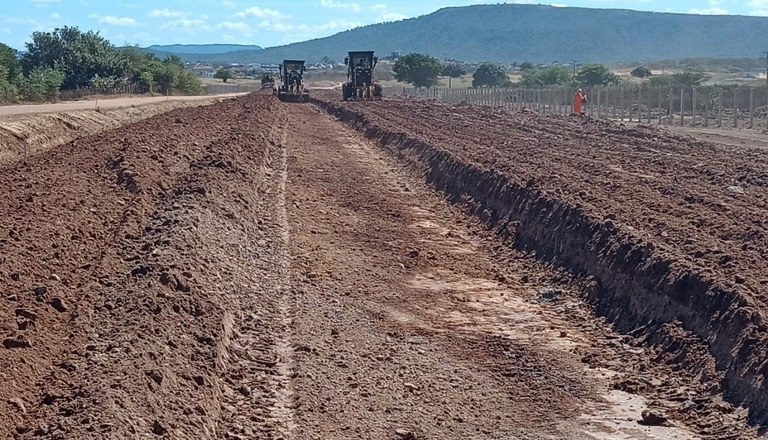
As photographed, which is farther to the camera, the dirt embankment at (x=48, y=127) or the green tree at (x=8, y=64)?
the green tree at (x=8, y=64)

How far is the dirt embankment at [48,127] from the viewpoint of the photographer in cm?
2873

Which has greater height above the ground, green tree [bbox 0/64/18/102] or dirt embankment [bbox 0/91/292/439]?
green tree [bbox 0/64/18/102]

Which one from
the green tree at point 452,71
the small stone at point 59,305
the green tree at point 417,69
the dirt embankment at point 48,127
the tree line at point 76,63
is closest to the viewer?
the small stone at point 59,305

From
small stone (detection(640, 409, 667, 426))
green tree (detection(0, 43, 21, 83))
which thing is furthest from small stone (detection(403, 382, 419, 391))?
green tree (detection(0, 43, 21, 83))

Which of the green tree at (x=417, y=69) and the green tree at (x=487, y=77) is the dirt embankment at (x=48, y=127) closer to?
the green tree at (x=417, y=69)

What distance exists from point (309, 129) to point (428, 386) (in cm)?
3368

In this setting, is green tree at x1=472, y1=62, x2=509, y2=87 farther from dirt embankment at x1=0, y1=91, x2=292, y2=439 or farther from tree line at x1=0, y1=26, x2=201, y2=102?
dirt embankment at x1=0, y1=91, x2=292, y2=439

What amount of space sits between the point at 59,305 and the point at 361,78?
5731 cm

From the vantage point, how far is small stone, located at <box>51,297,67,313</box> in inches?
372

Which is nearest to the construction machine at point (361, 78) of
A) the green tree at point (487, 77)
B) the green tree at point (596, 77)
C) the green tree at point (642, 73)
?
the green tree at point (596, 77)

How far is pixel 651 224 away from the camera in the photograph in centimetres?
1423

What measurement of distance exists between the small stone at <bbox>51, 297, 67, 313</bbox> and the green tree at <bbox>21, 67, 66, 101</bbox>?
45.4 metres

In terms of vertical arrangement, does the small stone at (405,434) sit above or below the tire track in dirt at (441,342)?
above

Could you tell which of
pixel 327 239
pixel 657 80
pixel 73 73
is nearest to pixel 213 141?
pixel 327 239
